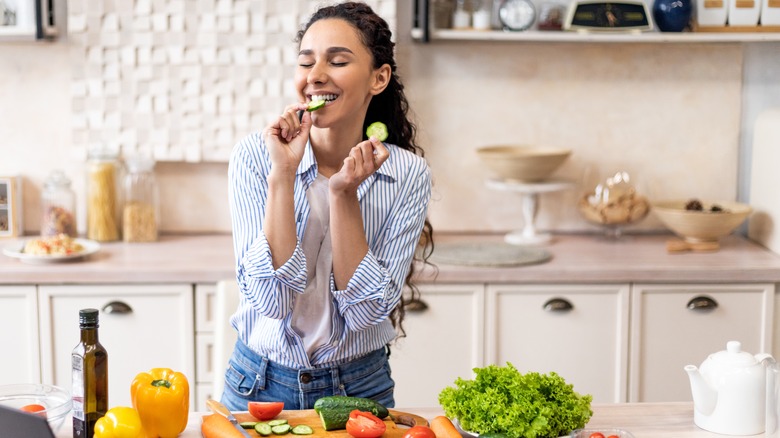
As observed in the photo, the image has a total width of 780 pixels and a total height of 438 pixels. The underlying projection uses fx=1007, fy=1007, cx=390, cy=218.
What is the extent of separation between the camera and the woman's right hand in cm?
188

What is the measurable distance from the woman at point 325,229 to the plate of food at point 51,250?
127 cm

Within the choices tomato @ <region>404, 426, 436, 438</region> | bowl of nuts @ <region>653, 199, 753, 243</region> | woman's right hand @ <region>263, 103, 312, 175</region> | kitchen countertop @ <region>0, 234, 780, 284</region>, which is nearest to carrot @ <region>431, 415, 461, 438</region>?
tomato @ <region>404, 426, 436, 438</region>

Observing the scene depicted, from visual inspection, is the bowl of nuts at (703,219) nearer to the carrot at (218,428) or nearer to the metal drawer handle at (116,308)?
the metal drawer handle at (116,308)

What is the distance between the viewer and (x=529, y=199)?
3539 mm

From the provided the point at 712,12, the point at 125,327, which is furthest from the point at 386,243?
the point at 712,12

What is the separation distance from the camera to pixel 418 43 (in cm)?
359

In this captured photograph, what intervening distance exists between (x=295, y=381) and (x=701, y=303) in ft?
5.42

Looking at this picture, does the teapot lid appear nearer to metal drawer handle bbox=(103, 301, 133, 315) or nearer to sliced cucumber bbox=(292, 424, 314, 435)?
sliced cucumber bbox=(292, 424, 314, 435)

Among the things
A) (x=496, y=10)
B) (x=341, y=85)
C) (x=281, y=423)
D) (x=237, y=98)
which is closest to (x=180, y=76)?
(x=237, y=98)

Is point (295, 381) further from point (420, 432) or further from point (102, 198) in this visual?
point (102, 198)

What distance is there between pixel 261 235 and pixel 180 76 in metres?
1.82

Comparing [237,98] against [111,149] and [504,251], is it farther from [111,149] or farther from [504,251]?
[504,251]

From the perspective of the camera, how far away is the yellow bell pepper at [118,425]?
61.7 inches

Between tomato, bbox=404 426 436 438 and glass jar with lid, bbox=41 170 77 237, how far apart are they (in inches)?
85.3
